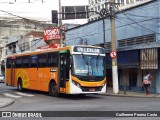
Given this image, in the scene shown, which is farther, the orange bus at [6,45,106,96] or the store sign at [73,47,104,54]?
the store sign at [73,47,104,54]

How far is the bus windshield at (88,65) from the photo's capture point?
20734 millimetres

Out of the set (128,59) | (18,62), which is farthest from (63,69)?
(18,62)

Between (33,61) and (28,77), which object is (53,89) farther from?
(28,77)

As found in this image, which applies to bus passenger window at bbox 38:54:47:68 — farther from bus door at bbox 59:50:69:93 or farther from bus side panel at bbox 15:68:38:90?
bus door at bbox 59:50:69:93

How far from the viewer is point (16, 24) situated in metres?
87.8

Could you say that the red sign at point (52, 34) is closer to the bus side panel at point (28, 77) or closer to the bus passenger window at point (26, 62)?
the bus side panel at point (28, 77)

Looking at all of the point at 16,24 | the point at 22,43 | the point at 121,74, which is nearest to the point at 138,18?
the point at 121,74

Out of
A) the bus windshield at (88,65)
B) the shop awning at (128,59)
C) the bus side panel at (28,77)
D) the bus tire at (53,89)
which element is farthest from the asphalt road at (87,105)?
the shop awning at (128,59)

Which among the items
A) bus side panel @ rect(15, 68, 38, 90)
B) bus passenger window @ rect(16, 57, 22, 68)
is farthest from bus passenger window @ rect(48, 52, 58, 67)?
bus passenger window @ rect(16, 57, 22, 68)

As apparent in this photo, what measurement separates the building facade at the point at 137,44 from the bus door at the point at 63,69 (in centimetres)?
639

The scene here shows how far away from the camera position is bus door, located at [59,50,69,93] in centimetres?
2109

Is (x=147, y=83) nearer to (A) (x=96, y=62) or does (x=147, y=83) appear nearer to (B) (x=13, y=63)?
(A) (x=96, y=62)

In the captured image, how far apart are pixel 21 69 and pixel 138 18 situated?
955 cm

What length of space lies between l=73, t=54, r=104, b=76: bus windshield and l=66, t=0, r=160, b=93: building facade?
183 inches
